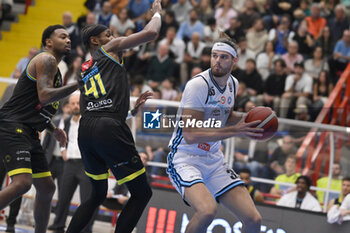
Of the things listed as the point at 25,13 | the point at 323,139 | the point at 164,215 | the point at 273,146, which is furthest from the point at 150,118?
the point at 25,13

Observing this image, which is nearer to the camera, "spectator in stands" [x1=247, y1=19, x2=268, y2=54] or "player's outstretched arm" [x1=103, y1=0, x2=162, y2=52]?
"player's outstretched arm" [x1=103, y1=0, x2=162, y2=52]

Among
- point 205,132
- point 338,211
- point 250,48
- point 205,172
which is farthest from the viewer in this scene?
point 250,48

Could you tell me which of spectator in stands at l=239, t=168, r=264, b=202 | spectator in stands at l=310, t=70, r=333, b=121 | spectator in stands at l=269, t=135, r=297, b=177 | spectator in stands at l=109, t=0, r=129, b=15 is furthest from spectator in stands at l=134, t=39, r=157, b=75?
spectator in stands at l=269, t=135, r=297, b=177

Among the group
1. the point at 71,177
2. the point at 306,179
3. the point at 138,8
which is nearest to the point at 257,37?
the point at 138,8

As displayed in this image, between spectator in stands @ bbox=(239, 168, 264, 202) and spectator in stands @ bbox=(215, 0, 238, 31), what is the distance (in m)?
6.59

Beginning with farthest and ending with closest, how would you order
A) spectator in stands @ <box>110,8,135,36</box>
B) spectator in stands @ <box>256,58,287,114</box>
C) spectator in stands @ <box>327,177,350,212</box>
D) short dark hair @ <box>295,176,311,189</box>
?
spectator in stands @ <box>110,8,135,36</box>, spectator in stands @ <box>256,58,287,114</box>, short dark hair @ <box>295,176,311,189</box>, spectator in stands @ <box>327,177,350,212</box>

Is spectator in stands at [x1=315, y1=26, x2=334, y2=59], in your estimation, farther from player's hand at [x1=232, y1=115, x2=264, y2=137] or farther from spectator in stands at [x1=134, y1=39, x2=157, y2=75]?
player's hand at [x1=232, y1=115, x2=264, y2=137]

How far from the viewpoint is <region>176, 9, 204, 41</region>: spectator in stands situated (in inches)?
631

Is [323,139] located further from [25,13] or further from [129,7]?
[25,13]

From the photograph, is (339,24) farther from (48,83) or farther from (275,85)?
(48,83)

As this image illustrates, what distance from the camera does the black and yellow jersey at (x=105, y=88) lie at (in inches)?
259

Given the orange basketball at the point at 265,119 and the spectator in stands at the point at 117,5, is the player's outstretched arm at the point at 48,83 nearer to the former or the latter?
the orange basketball at the point at 265,119

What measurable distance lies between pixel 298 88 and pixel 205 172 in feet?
23.9

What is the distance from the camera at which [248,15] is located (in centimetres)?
1581
